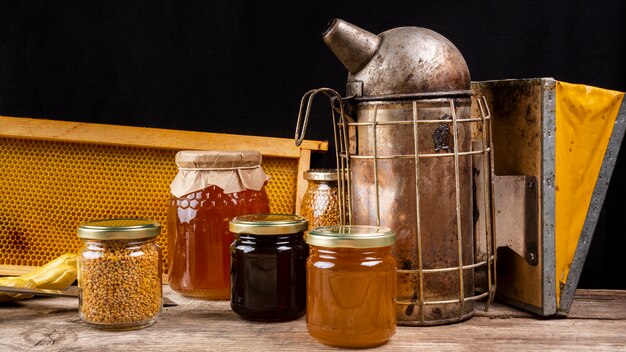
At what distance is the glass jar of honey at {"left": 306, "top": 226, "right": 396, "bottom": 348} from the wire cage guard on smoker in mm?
113

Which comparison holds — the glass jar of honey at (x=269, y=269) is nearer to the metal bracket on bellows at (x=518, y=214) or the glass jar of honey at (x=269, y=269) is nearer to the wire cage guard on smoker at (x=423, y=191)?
the wire cage guard on smoker at (x=423, y=191)

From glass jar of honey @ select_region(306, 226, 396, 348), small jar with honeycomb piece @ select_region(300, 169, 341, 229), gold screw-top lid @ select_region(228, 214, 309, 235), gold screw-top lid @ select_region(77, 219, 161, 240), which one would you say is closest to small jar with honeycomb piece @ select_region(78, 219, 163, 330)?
gold screw-top lid @ select_region(77, 219, 161, 240)

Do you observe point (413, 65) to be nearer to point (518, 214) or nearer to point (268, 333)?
point (518, 214)

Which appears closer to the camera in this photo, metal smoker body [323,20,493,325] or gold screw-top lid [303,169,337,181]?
metal smoker body [323,20,493,325]

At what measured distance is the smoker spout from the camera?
4.15 feet

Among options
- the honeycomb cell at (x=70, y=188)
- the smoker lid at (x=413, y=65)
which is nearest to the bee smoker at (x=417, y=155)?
the smoker lid at (x=413, y=65)

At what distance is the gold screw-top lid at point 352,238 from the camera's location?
1123 mm

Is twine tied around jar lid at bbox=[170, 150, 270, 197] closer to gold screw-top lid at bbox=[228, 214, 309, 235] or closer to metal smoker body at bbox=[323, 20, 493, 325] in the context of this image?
gold screw-top lid at bbox=[228, 214, 309, 235]

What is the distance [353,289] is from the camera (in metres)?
1.13

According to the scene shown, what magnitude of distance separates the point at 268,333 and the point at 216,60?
32.2 inches

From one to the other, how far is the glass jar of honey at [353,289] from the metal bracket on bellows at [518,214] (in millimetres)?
330

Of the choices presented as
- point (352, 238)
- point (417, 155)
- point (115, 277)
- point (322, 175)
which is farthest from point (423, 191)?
point (115, 277)

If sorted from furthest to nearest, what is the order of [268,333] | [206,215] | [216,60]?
[216,60]
[206,215]
[268,333]

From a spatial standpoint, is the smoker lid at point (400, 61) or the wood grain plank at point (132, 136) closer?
the smoker lid at point (400, 61)
